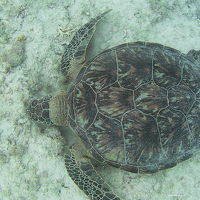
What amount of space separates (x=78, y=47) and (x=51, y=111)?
92 cm

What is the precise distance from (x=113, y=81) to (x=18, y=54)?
1.35m

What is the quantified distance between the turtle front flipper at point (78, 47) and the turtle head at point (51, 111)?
1.45 feet

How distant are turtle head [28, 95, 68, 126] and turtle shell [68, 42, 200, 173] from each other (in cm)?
21

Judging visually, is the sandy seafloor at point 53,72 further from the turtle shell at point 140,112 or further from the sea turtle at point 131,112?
the turtle shell at point 140,112

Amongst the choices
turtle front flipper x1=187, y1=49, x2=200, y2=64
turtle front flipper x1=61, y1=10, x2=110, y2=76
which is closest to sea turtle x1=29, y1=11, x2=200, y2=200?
turtle front flipper x1=187, y1=49, x2=200, y2=64

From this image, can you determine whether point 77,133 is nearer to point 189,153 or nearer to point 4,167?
point 4,167

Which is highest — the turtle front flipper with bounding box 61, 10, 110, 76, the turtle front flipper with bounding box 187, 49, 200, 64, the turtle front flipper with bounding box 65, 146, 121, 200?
the turtle front flipper with bounding box 61, 10, 110, 76

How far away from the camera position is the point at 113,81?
9.64 ft

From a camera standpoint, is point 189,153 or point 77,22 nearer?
point 189,153

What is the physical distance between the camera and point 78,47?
3.55 meters

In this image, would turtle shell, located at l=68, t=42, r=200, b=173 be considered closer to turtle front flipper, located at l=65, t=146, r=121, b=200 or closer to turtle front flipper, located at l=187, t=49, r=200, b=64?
turtle front flipper, located at l=65, t=146, r=121, b=200

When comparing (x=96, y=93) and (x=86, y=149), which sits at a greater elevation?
(x=96, y=93)

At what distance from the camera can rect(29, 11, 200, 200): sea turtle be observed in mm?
2793

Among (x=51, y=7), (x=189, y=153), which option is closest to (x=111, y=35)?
(x=51, y=7)
